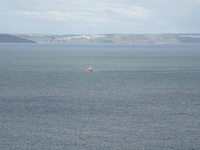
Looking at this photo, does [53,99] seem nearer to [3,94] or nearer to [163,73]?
[3,94]

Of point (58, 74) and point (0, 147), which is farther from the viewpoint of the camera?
point (58, 74)

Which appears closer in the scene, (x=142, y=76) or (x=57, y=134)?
(x=57, y=134)

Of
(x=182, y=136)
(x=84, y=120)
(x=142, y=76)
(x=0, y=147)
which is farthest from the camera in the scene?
(x=142, y=76)

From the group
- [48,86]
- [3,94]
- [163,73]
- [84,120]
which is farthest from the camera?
[163,73]

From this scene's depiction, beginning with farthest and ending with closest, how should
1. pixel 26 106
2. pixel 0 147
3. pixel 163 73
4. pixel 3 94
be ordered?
pixel 163 73 → pixel 3 94 → pixel 26 106 → pixel 0 147

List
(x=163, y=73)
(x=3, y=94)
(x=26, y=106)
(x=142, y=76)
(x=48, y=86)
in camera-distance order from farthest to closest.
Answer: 1. (x=163, y=73)
2. (x=142, y=76)
3. (x=48, y=86)
4. (x=3, y=94)
5. (x=26, y=106)

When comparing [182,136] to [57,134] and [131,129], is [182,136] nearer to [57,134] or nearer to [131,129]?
[131,129]

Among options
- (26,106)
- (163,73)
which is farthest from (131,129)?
(163,73)

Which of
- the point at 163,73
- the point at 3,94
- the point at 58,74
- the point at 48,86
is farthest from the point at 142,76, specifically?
the point at 3,94
